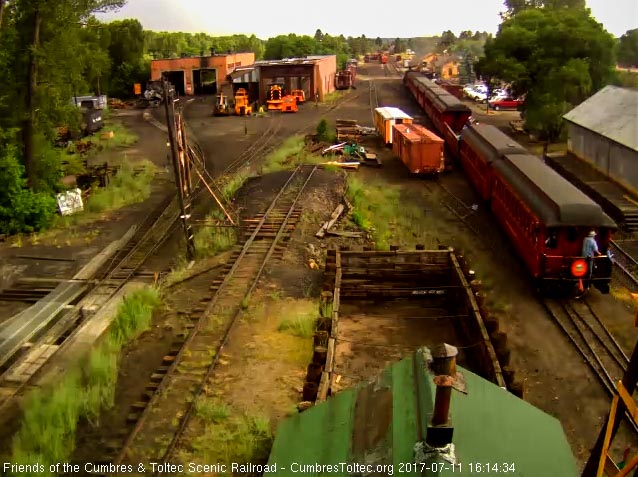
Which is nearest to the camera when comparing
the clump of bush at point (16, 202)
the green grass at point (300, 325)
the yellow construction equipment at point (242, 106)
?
the green grass at point (300, 325)

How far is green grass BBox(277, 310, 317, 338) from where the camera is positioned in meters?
11.8

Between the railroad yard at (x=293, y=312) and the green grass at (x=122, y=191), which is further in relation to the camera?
the green grass at (x=122, y=191)

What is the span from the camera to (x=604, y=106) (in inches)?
1050

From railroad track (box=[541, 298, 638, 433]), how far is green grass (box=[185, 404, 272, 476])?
6270 mm

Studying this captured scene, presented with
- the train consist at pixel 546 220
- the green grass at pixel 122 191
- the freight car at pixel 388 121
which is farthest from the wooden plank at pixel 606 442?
the freight car at pixel 388 121

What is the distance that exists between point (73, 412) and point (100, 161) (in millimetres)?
24102

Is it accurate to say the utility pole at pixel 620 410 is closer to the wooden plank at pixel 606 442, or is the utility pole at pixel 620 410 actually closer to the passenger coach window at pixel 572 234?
the wooden plank at pixel 606 442

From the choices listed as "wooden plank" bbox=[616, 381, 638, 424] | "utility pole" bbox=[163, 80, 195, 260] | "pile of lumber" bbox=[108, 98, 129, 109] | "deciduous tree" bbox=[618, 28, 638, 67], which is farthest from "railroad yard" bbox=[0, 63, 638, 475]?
"pile of lumber" bbox=[108, 98, 129, 109]

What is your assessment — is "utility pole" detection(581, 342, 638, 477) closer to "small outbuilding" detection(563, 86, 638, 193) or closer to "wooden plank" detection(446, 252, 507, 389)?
"wooden plank" detection(446, 252, 507, 389)

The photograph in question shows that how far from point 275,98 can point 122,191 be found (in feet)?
84.0

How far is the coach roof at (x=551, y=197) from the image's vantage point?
1376 cm

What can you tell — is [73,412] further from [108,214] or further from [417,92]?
[417,92]

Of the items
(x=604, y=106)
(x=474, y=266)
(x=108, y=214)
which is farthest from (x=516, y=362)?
(x=604, y=106)

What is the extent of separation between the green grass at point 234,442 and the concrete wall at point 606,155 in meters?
18.0
